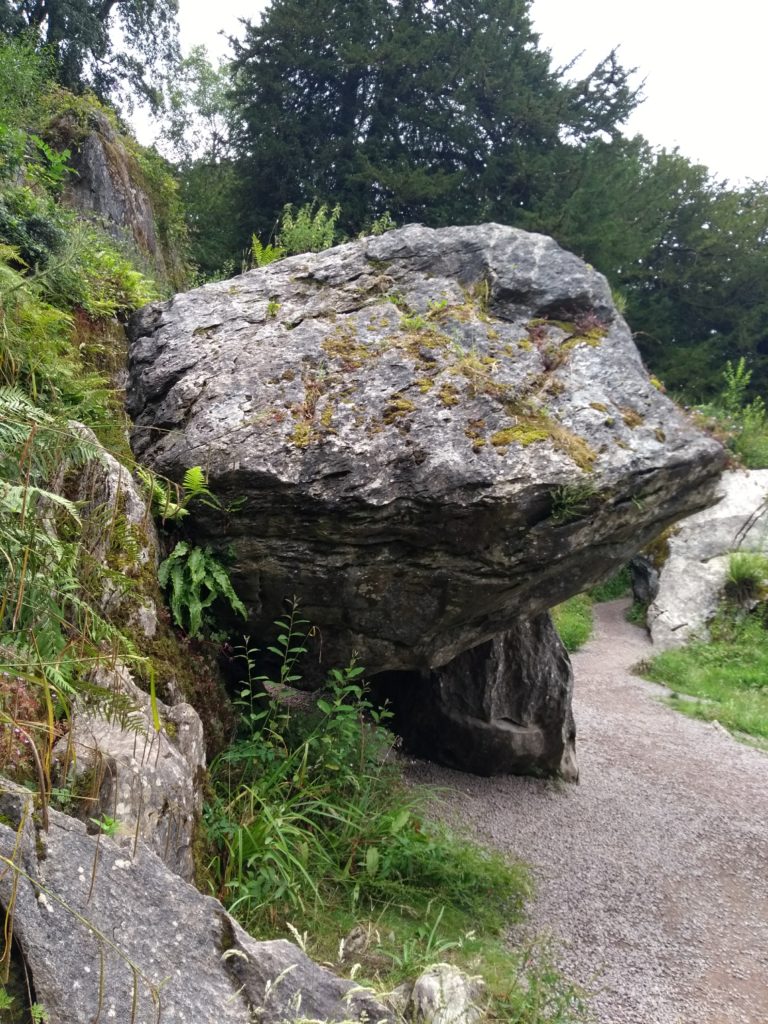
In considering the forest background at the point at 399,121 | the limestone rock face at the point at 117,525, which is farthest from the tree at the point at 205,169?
the limestone rock face at the point at 117,525

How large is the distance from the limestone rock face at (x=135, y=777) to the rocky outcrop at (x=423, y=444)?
4.98ft

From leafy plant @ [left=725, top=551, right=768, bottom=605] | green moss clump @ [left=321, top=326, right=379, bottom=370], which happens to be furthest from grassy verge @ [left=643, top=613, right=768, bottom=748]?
green moss clump @ [left=321, top=326, right=379, bottom=370]

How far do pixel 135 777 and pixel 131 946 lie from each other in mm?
833

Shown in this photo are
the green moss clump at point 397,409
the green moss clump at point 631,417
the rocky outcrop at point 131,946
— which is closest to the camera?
the rocky outcrop at point 131,946

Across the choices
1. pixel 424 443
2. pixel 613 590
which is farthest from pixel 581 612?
pixel 424 443

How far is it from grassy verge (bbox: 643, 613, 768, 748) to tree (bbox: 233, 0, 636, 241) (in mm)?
11373

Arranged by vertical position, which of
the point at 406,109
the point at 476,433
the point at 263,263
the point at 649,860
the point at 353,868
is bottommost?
the point at 649,860

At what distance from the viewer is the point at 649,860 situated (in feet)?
16.4

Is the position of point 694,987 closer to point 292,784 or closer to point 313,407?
point 292,784

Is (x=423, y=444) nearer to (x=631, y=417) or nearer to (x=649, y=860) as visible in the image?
(x=631, y=417)

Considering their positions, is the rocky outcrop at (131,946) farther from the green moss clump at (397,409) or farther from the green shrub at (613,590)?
the green shrub at (613,590)

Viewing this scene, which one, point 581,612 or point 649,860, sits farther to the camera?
point 581,612

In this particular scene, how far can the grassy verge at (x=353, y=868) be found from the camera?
3248 millimetres

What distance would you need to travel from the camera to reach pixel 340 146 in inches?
671
